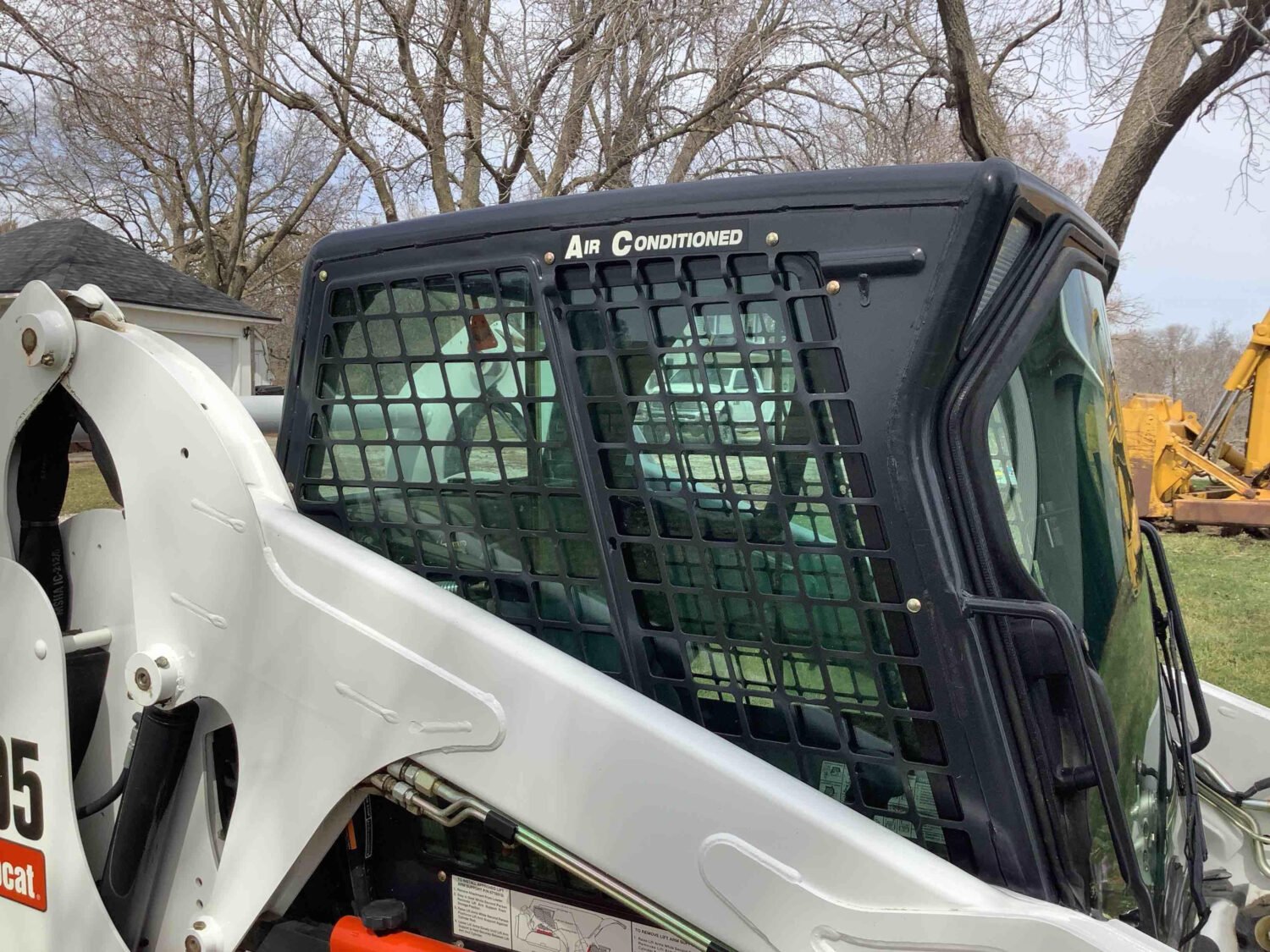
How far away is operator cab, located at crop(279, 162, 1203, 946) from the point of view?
1.65 meters

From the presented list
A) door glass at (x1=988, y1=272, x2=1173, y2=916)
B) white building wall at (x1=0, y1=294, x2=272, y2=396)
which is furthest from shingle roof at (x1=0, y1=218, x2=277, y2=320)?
door glass at (x1=988, y1=272, x2=1173, y2=916)

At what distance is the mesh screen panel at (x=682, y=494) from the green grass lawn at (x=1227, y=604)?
18.5 ft

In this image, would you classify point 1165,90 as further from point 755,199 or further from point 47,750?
point 47,750

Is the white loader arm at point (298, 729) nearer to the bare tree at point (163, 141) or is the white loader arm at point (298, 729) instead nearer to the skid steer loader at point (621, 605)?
the skid steer loader at point (621, 605)

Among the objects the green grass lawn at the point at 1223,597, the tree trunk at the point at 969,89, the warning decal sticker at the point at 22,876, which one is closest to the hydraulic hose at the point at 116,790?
the warning decal sticker at the point at 22,876

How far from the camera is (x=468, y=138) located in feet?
38.4

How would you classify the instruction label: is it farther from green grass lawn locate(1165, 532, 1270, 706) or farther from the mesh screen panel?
green grass lawn locate(1165, 532, 1270, 706)

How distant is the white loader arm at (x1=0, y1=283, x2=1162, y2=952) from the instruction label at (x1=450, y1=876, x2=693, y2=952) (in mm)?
272

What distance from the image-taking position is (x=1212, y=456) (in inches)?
556

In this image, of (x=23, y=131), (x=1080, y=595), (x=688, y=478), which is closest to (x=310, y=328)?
(x=688, y=478)

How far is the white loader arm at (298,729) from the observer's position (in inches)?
63.7

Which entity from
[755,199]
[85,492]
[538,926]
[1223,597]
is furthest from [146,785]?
[85,492]

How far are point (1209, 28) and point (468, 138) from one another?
283 inches

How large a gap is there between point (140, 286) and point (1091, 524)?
64.6ft
